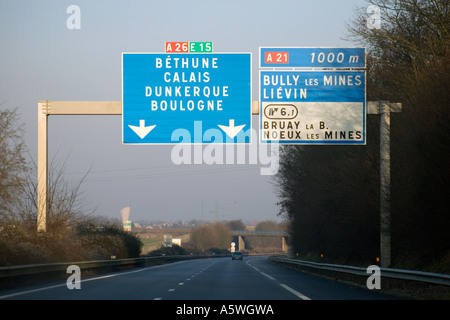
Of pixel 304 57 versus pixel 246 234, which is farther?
pixel 246 234

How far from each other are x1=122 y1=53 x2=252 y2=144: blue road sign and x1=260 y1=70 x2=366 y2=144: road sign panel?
2.71 feet

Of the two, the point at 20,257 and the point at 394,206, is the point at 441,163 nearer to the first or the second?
the point at 394,206

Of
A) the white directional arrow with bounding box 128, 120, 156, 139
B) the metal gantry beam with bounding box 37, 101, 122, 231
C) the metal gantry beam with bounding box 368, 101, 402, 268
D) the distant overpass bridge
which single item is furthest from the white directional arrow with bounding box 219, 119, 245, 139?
the distant overpass bridge

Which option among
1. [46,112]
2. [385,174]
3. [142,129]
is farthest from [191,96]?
[385,174]

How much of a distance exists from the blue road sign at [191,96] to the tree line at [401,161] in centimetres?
645

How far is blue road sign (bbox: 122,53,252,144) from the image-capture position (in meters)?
27.7

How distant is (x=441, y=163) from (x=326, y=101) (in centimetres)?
554

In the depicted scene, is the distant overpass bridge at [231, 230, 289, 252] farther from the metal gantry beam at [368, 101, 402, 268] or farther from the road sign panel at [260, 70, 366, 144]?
the road sign panel at [260, 70, 366, 144]

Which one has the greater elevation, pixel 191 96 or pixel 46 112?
pixel 191 96

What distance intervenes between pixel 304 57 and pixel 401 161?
5.66 metres

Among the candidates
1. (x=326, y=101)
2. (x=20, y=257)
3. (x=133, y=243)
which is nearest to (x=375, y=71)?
(x=326, y=101)

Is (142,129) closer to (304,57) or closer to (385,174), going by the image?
(304,57)

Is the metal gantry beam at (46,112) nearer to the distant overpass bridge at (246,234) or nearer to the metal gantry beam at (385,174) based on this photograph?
the metal gantry beam at (385,174)

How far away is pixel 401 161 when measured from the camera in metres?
28.5
